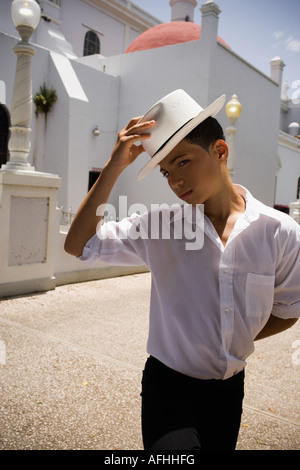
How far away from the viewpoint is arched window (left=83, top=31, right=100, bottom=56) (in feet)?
71.6

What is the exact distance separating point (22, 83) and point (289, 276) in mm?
6022

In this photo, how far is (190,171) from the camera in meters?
1.56

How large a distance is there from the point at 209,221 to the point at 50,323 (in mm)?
Result: 3841

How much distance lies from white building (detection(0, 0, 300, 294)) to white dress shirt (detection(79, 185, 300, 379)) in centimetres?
1226

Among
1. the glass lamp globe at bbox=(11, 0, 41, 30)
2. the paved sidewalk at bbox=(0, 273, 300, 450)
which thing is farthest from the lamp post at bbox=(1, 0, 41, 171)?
the paved sidewalk at bbox=(0, 273, 300, 450)

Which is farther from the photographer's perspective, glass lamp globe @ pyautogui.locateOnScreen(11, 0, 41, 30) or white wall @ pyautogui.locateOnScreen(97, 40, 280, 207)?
white wall @ pyautogui.locateOnScreen(97, 40, 280, 207)

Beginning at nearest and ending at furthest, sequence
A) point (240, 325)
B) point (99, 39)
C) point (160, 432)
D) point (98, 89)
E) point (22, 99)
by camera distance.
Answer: point (160, 432) → point (240, 325) → point (22, 99) → point (98, 89) → point (99, 39)

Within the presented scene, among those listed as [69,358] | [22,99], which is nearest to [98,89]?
[22,99]

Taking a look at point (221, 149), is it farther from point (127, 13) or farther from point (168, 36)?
point (127, 13)

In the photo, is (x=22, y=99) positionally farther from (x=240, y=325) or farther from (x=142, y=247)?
(x=240, y=325)

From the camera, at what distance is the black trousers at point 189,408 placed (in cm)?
139

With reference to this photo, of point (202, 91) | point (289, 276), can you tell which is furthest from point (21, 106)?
point (202, 91)

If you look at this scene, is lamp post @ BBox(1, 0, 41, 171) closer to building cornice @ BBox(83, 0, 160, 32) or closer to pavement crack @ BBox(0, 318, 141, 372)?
pavement crack @ BBox(0, 318, 141, 372)

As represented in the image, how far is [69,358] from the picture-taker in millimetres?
3900
